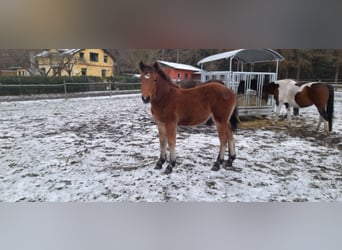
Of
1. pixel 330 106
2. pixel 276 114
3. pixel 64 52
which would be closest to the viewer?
pixel 64 52

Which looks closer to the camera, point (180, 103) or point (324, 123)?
point (180, 103)

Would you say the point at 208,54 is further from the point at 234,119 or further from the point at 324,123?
the point at 324,123

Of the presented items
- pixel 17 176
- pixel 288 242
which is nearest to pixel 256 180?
pixel 288 242

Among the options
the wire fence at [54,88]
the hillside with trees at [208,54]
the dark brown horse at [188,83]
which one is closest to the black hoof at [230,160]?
the dark brown horse at [188,83]

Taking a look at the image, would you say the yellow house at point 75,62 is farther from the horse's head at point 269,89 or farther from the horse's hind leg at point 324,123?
the horse's hind leg at point 324,123

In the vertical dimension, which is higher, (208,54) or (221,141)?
(208,54)

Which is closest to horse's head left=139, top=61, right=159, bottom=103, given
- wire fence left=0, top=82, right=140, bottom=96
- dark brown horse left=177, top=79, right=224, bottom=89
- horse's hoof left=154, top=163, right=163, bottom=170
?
dark brown horse left=177, top=79, right=224, bottom=89

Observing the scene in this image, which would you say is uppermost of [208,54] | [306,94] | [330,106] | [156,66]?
[208,54]

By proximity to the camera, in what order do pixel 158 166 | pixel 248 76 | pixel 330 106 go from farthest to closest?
pixel 330 106 < pixel 248 76 < pixel 158 166

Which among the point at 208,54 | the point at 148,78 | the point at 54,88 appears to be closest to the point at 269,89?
the point at 208,54

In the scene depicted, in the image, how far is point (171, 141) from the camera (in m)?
1.82

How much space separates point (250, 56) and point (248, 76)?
0.25 m

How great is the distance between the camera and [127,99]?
6.87 ft
